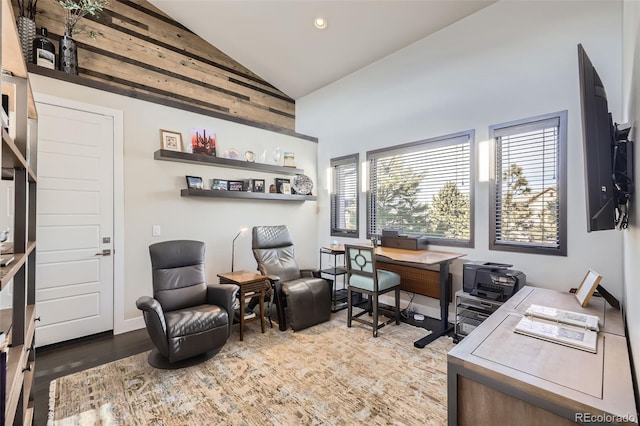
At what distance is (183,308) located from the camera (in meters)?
2.91

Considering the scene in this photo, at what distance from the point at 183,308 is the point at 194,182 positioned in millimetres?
1577

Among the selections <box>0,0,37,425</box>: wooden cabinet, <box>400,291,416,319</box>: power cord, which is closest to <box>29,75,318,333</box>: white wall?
<box>0,0,37,425</box>: wooden cabinet

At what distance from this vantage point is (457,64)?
136 inches

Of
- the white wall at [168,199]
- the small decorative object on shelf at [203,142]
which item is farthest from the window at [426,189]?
the small decorative object on shelf at [203,142]

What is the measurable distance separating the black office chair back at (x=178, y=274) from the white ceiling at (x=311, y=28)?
295 cm

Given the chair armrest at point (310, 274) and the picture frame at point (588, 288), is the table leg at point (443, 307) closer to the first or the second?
the picture frame at point (588, 288)

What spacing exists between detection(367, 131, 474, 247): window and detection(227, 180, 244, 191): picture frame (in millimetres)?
1903

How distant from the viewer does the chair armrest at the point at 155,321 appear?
2.37 meters

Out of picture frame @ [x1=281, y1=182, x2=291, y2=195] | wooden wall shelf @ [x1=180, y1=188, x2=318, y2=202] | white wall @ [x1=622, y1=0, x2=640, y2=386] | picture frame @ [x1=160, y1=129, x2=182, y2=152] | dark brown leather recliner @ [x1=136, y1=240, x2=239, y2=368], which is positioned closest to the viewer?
white wall @ [x1=622, y1=0, x2=640, y2=386]

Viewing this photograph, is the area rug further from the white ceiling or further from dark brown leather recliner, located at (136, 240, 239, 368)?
the white ceiling

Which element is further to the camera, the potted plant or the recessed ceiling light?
the recessed ceiling light

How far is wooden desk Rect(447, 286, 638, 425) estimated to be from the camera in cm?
97

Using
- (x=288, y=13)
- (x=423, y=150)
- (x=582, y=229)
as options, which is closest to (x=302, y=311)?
(x=423, y=150)

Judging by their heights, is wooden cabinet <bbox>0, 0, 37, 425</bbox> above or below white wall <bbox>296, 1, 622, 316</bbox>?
below
